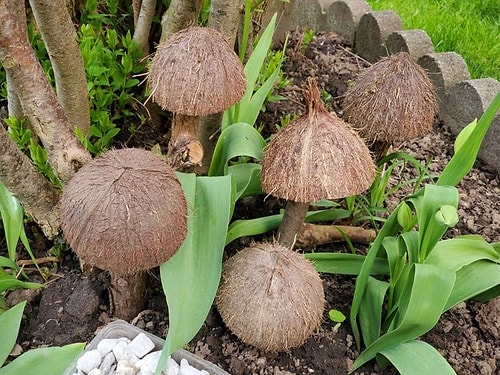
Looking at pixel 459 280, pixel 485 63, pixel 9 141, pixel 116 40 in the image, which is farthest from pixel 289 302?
pixel 485 63

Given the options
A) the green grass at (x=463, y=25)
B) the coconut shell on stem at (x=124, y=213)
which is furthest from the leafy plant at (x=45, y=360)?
the green grass at (x=463, y=25)

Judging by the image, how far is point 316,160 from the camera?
127cm

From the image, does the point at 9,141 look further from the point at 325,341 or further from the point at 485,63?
the point at 485,63

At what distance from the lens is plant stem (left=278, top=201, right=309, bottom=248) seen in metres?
1.50

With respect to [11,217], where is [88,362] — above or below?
below

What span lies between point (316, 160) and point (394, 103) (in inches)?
13.8

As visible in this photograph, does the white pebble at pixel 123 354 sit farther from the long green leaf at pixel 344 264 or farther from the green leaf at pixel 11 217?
the long green leaf at pixel 344 264

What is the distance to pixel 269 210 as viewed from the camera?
186cm

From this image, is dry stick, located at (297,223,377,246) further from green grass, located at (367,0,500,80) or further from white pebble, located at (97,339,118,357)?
green grass, located at (367,0,500,80)

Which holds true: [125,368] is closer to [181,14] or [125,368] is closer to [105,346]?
[105,346]

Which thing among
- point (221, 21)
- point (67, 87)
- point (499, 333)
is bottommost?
point (499, 333)

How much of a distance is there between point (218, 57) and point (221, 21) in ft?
1.28

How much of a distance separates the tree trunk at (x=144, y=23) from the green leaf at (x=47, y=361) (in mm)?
1221

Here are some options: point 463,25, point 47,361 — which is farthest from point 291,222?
point 463,25
